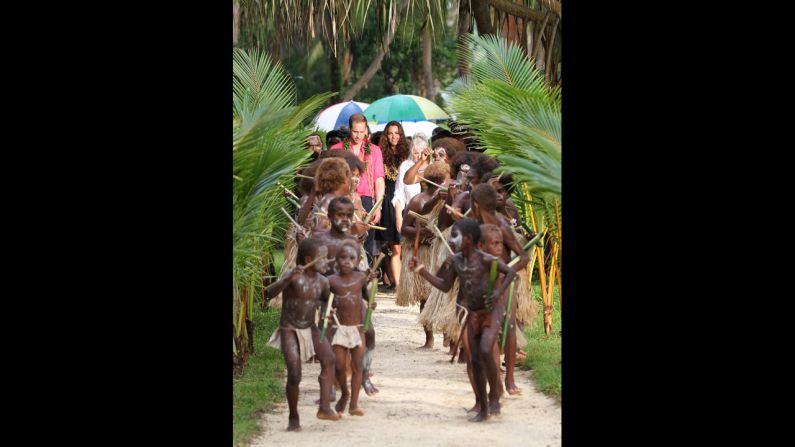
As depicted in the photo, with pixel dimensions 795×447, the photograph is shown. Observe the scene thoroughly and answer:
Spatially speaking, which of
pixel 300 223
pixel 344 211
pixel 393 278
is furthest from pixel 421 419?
pixel 393 278

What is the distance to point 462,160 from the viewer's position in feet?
27.5

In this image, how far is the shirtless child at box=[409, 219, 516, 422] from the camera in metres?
6.50

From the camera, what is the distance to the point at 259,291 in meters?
10.2

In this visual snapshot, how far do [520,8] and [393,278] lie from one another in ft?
15.1

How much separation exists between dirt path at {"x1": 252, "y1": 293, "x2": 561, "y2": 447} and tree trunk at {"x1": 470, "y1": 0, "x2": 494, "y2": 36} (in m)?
8.12

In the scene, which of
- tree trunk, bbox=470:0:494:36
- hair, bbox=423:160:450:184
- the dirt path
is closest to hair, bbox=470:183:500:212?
the dirt path

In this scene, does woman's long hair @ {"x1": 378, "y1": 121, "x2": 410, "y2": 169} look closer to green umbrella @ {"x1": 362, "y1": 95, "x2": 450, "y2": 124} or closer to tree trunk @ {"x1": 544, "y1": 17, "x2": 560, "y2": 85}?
tree trunk @ {"x1": 544, "y1": 17, "x2": 560, "y2": 85}

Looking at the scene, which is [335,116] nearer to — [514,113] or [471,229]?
[514,113]

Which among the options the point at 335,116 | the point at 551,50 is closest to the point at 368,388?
the point at 551,50

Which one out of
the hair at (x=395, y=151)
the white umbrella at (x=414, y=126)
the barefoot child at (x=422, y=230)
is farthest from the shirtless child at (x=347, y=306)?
the white umbrella at (x=414, y=126)

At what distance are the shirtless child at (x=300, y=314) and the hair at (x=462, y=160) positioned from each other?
6.65 feet
